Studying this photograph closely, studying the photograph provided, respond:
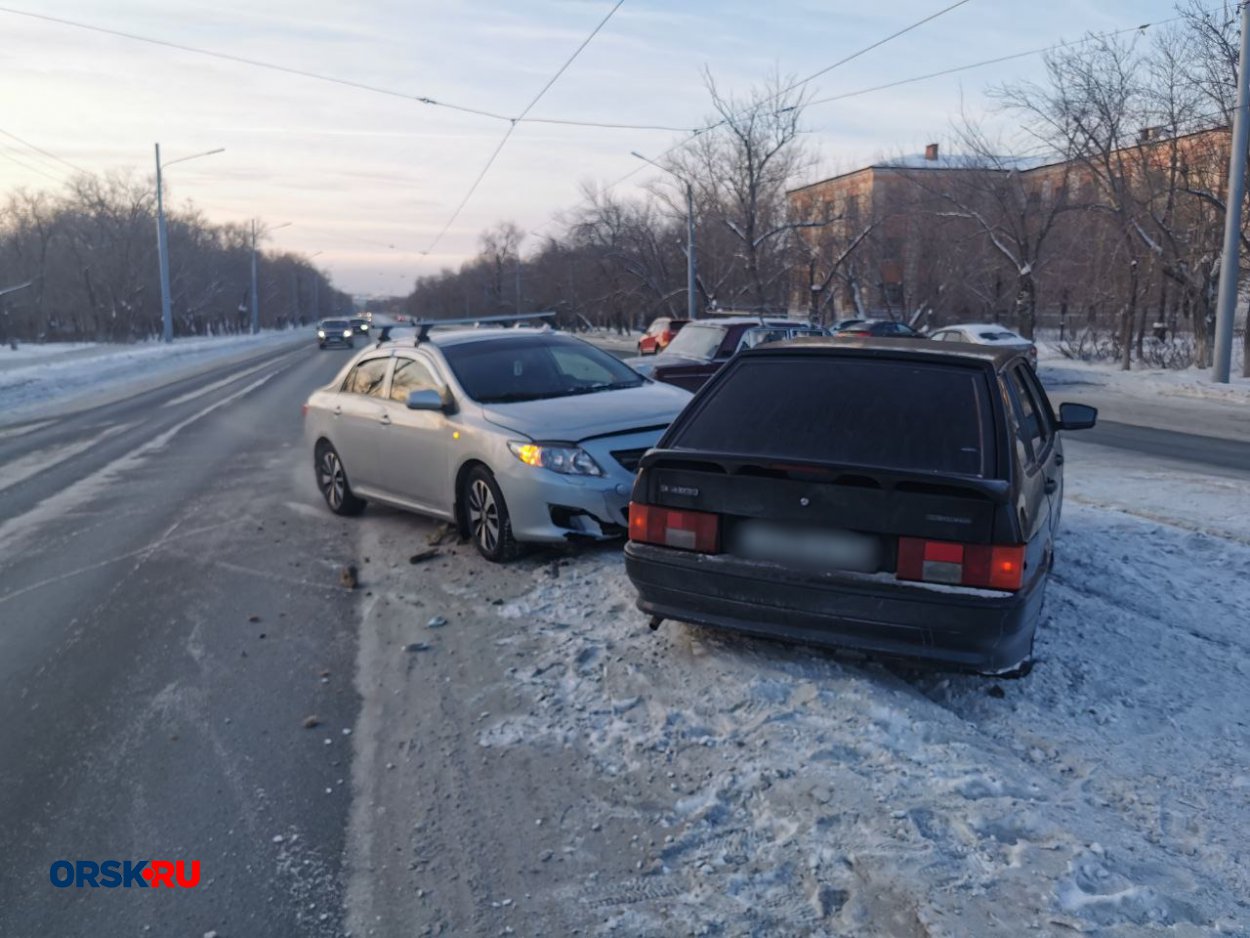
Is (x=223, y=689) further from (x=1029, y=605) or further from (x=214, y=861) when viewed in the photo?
(x=1029, y=605)

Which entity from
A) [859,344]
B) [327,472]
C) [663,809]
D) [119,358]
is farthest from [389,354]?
[119,358]

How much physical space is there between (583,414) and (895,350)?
2.67 metres

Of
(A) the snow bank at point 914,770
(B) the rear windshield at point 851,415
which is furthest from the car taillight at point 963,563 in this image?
(A) the snow bank at point 914,770

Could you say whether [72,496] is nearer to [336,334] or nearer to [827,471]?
[827,471]

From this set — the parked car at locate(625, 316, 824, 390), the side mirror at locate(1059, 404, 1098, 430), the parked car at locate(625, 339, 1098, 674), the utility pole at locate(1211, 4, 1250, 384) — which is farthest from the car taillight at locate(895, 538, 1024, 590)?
the utility pole at locate(1211, 4, 1250, 384)

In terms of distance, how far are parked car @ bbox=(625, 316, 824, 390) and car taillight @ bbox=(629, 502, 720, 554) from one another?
921 cm

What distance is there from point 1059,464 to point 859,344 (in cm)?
177

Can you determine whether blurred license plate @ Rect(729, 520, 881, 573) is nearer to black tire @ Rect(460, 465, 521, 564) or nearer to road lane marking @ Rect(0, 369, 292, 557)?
black tire @ Rect(460, 465, 521, 564)

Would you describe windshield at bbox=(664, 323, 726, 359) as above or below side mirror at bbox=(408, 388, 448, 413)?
above

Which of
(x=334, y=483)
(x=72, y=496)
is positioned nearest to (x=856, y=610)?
(x=334, y=483)

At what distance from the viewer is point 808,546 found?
171 inches

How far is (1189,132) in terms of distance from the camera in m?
26.2

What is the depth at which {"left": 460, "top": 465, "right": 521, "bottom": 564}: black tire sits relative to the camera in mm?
6859

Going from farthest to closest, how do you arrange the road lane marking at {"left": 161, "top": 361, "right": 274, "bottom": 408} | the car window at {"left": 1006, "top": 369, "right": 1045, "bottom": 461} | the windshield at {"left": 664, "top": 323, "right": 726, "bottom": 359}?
the road lane marking at {"left": 161, "top": 361, "right": 274, "bottom": 408}, the windshield at {"left": 664, "top": 323, "right": 726, "bottom": 359}, the car window at {"left": 1006, "top": 369, "right": 1045, "bottom": 461}
